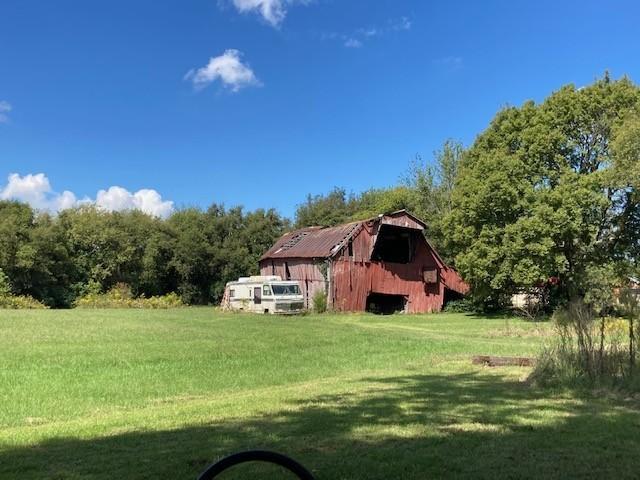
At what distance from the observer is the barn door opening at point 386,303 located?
145 feet

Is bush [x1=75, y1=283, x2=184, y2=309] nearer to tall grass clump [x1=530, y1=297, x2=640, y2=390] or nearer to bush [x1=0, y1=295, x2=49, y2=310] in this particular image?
bush [x1=0, y1=295, x2=49, y2=310]

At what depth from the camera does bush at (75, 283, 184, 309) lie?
4888 cm

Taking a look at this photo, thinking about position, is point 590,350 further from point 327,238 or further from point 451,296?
point 451,296

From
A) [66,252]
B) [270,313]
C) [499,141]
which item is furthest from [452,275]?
[66,252]

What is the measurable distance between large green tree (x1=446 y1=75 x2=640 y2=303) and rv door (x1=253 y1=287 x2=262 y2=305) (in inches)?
509

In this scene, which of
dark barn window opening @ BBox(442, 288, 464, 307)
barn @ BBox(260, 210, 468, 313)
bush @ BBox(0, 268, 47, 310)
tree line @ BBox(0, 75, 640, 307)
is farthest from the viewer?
dark barn window opening @ BBox(442, 288, 464, 307)

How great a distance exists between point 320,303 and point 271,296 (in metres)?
4.13

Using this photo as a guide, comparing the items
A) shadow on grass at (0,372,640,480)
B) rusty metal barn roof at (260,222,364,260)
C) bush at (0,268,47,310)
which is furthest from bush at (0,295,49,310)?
shadow on grass at (0,372,640,480)

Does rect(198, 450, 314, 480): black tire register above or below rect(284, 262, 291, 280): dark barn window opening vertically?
below

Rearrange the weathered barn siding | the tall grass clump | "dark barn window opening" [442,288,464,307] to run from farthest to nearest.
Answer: "dark barn window opening" [442,288,464,307] < the weathered barn siding < the tall grass clump

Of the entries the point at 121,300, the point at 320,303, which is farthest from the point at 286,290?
the point at 121,300

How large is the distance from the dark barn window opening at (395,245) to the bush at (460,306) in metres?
4.81

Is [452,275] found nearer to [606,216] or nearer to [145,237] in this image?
[606,216]

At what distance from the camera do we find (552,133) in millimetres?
33844
